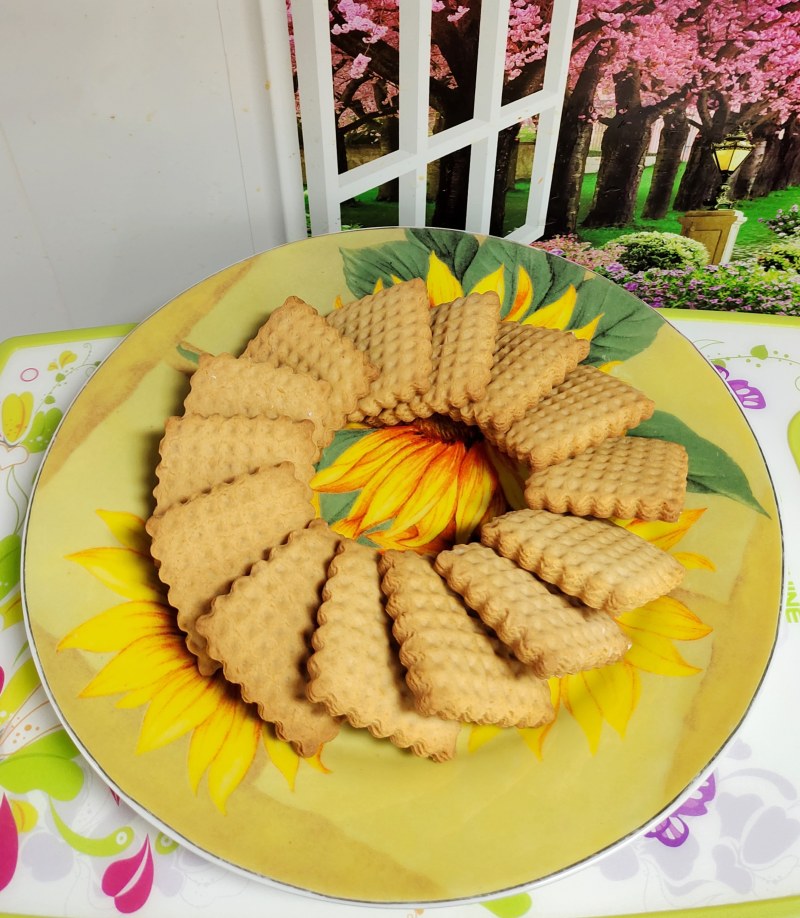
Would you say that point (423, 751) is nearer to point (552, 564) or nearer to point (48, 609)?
point (552, 564)

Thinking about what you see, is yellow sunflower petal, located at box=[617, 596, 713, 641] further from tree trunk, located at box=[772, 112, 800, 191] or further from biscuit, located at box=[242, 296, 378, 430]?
tree trunk, located at box=[772, 112, 800, 191]

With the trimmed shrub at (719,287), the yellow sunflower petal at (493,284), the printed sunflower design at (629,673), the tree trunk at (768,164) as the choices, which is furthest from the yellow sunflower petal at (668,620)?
the tree trunk at (768,164)

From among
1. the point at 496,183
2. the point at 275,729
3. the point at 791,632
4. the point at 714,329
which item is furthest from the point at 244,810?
the point at 496,183

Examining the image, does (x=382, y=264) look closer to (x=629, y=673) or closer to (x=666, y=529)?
(x=666, y=529)

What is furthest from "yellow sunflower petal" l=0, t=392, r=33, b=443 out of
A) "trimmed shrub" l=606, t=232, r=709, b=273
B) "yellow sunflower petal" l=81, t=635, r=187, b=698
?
"trimmed shrub" l=606, t=232, r=709, b=273

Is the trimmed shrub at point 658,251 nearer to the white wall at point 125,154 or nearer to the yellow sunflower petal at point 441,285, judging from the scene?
the yellow sunflower petal at point 441,285

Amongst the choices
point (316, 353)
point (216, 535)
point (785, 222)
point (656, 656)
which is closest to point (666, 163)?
point (785, 222)
